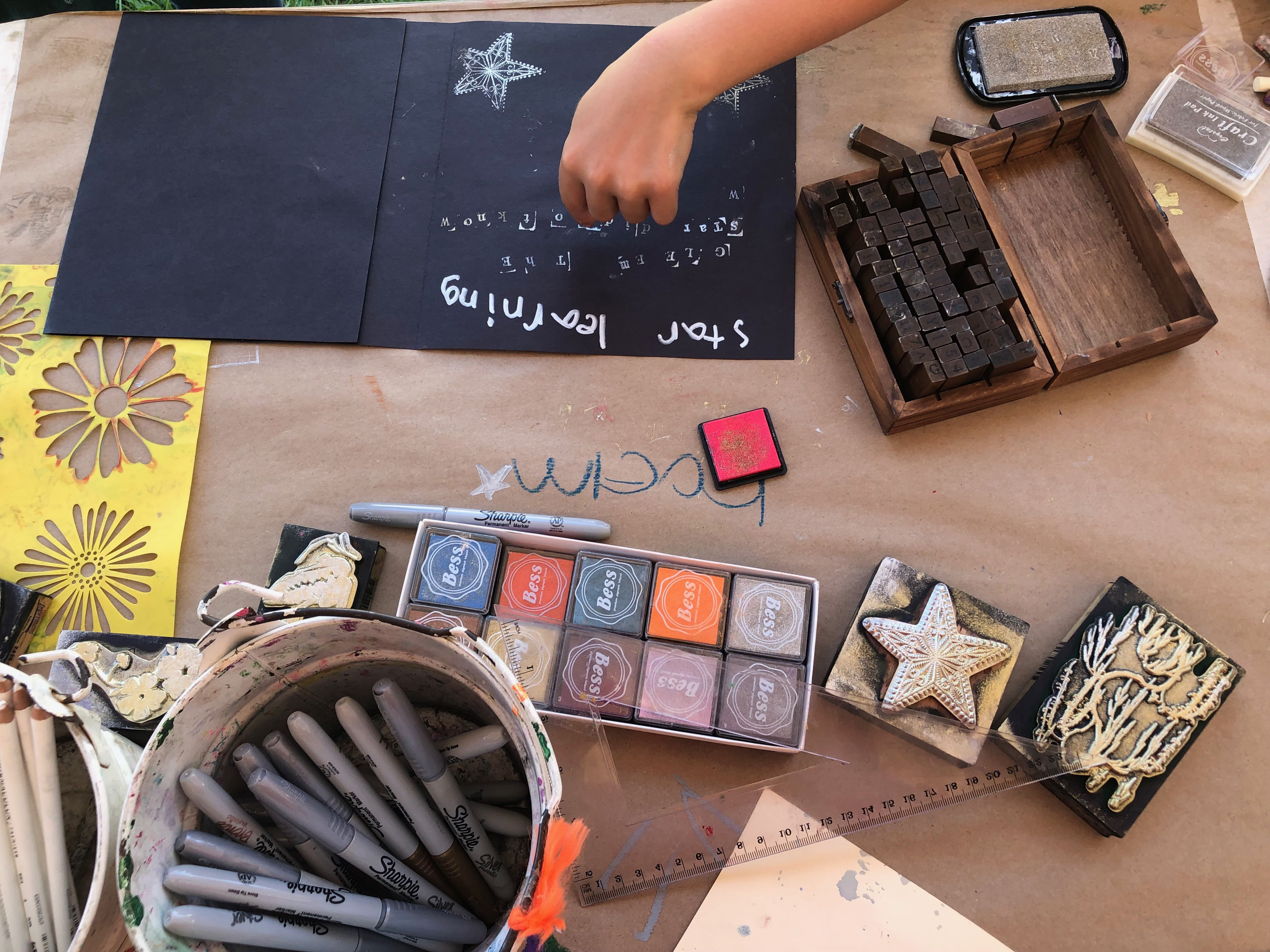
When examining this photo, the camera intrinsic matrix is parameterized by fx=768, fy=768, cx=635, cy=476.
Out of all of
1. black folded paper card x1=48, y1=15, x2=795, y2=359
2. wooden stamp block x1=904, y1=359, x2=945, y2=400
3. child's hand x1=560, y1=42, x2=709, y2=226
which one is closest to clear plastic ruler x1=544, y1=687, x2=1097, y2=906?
wooden stamp block x1=904, y1=359, x2=945, y2=400

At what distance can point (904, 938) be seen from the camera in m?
0.73

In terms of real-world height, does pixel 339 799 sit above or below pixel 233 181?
below

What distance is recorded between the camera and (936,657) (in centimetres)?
76

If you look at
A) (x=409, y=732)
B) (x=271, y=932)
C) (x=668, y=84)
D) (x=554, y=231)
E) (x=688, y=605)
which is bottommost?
(x=271, y=932)

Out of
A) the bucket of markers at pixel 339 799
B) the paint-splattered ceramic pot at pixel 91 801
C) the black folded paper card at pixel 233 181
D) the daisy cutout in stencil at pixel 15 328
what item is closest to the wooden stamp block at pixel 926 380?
the bucket of markers at pixel 339 799

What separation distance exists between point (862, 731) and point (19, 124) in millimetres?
1235

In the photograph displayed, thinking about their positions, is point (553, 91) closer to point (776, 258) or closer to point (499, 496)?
point (776, 258)

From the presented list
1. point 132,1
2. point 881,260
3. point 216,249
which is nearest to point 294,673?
point 216,249

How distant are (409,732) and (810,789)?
39 cm

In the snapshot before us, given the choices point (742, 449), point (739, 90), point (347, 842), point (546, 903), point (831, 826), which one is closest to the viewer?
point (546, 903)

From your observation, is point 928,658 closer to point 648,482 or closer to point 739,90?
point 648,482

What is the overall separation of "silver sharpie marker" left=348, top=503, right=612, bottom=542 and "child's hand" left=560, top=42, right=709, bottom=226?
1.13ft

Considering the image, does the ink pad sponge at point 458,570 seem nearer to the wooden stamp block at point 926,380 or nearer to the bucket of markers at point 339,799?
the bucket of markers at point 339,799

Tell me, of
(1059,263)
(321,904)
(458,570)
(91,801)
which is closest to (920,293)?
(1059,263)
